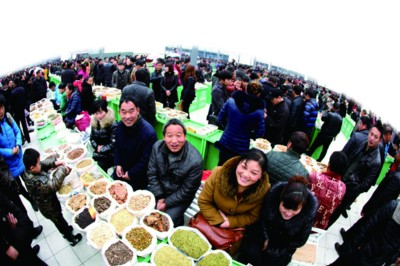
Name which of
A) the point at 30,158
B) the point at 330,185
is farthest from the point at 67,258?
the point at 330,185

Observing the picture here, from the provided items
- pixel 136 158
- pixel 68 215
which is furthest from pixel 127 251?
pixel 68 215

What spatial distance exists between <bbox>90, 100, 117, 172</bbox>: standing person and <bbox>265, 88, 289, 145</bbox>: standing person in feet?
10.7

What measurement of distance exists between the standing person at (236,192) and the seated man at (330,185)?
0.72 meters

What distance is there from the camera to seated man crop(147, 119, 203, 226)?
2.62 m

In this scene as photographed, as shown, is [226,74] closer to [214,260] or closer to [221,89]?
[221,89]

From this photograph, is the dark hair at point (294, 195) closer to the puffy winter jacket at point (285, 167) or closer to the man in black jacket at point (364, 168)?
the puffy winter jacket at point (285, 167)

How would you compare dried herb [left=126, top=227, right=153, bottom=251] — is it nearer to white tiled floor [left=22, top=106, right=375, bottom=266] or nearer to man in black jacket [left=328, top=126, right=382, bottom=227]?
white tiled floor [left=22, top=106, right=375, bottom=266]

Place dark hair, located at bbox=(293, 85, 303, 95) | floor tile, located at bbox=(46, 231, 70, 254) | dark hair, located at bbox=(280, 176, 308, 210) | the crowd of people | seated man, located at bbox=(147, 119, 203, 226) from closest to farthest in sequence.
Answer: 1. dark hair, located at bbox=(280, 176, 308, 210)
2. the crowd of people
3. seated man, located at bbox=(147, 119, 203, 226)
4. floor tile, located at bbox=(46, 231, 70, 254)
5. dark hair, located at bbox=(293, 85, 303, 95)

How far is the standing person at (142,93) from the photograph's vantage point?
157 inches

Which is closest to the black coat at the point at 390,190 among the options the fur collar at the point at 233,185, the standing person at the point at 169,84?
the fur collar at the point at 233,185

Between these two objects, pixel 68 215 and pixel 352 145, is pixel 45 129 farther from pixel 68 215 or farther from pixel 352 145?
pixel 352 145

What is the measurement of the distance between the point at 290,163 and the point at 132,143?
2.12 m

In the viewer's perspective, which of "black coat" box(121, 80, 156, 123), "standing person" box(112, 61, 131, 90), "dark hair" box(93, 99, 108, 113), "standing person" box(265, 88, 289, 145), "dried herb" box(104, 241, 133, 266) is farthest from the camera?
"standing person" box(112, 61, 131, 90)

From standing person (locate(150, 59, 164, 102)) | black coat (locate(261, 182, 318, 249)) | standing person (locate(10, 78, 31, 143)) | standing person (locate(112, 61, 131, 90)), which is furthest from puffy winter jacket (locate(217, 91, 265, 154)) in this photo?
standing person (locate(10, 78, 31, 143))
